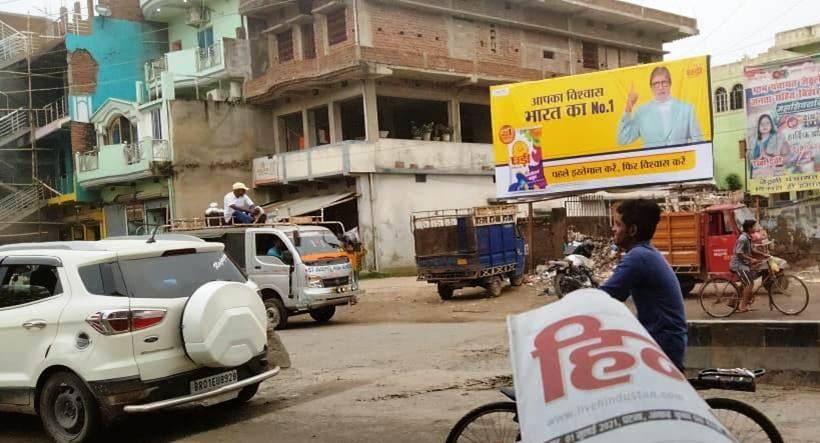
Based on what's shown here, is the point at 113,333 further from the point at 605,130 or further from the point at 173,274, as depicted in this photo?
the point at 605,130

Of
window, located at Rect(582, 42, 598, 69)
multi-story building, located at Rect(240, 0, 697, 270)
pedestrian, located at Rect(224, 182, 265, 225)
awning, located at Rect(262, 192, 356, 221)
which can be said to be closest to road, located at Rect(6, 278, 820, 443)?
pedestrian, located at Rect(224, 182, 265, 225)

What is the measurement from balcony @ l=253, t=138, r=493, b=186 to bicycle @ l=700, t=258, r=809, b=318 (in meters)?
15.7

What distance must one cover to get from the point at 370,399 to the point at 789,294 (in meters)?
8.53

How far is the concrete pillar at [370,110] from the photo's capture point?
26.6 meters

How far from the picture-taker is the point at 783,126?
58.8 ft

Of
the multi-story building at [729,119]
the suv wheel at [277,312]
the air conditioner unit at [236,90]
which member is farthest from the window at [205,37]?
the multi-story building at [729,119]

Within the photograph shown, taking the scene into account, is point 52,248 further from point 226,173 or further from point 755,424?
point 226,173

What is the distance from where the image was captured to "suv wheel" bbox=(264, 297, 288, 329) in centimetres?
1381

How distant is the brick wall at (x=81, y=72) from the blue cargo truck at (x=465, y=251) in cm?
2422

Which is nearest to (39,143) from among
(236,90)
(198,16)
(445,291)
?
(198,16)

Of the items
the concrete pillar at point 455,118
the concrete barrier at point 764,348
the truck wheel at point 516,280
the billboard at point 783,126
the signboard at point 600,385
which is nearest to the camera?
the signboard at point 600,385

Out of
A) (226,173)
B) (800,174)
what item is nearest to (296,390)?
(800,174)

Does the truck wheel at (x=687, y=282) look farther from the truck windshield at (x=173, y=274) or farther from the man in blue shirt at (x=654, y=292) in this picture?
the man in blue shirt at (x=654, y=292)

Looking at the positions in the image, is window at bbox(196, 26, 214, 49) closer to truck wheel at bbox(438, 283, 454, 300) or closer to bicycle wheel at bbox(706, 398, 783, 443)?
truck wheel at bbox(438, 283, 454, 300)
